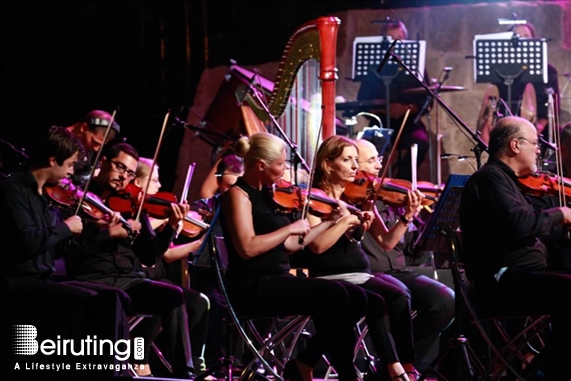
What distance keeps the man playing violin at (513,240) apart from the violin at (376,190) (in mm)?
895

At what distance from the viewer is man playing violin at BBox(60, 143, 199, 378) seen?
495cm

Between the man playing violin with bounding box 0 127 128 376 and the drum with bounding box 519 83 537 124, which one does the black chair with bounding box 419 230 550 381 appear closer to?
the man playing violin with bounding box 0 127 128 376

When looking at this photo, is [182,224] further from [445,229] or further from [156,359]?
[445,229]

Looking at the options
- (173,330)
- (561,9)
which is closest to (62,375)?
(173,330)

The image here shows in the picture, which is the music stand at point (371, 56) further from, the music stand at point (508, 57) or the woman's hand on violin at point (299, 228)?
the woman's hand on violin at point (299, 228)

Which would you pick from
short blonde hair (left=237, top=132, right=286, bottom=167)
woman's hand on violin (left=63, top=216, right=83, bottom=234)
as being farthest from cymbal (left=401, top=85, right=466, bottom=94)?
woman's hand on violin (left=63, top=216, right=83, bottom=234)

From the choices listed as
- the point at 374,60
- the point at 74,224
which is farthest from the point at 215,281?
the point at 374,60

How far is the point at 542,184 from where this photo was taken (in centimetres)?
445

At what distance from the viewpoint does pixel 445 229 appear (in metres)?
4.44

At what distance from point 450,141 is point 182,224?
3.80 metres

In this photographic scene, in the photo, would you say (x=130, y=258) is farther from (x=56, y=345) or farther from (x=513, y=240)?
(x=513, y=240)

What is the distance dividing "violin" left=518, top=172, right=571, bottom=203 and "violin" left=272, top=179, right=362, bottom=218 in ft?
2.51

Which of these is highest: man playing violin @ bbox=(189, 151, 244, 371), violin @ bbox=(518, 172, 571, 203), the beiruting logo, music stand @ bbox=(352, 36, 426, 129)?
violin @ bbox=(518, 172, 571, 203)

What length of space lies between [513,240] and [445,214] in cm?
33
